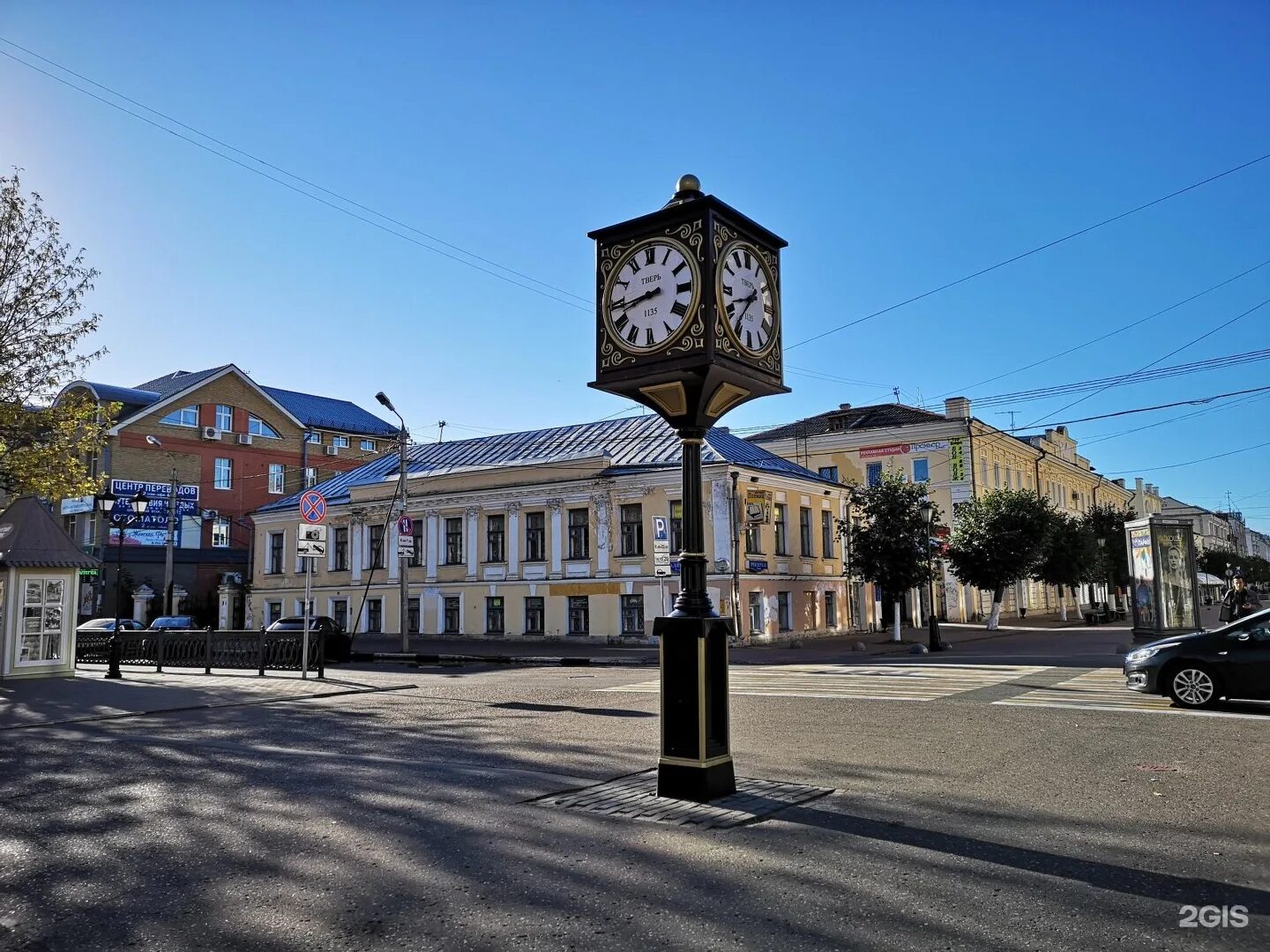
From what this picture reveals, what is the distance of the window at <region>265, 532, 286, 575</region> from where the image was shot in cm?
4516

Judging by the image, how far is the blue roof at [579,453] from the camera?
112 feet

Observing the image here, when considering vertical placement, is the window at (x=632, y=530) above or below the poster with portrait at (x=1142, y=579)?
above

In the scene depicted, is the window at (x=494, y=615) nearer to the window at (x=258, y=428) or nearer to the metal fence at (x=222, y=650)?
the metal fence at (x=222, y=650)

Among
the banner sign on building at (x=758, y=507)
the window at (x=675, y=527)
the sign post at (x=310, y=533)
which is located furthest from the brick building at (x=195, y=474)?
the sign post at (x=310, y=533)

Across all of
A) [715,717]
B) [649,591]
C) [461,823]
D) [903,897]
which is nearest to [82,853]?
[461,823]

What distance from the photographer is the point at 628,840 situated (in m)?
5.66

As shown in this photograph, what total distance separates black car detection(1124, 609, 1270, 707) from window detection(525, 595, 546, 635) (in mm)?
25662

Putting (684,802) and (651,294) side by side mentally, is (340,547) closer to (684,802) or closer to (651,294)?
(651,294)

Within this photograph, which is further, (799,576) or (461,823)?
(799,576)

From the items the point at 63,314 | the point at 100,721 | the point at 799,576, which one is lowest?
the point at 100,721

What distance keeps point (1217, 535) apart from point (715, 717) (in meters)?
143

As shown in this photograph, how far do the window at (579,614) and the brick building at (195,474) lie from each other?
64.7 feet

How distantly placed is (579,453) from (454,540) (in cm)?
669

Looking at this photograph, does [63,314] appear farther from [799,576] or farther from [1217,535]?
[1217,535]
